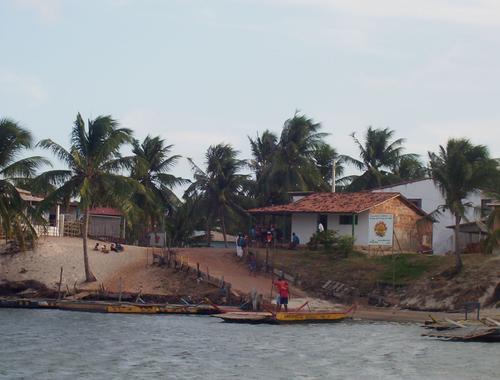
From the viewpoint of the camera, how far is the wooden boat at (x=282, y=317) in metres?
47.8

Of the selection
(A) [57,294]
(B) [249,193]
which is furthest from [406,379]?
(B) [249,193]

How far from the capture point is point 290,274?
201ft

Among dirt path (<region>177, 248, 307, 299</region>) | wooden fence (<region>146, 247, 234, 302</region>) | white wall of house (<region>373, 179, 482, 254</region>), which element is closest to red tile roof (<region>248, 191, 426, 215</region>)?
white wall of house (<region>373, 179, 482, 254</region>)

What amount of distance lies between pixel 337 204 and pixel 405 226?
4936 millimetres

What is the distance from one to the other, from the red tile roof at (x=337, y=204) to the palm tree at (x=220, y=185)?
10.3 metres

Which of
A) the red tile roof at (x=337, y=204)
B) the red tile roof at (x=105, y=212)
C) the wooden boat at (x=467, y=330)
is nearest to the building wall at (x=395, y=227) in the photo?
the red tile roof at (x=337, y=204)

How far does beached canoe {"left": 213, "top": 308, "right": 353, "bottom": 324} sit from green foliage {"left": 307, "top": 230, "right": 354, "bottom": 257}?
42.7 ft

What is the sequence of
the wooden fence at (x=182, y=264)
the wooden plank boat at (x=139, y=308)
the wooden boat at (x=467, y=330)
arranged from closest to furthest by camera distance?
the wooden boat at (x=467, y=330)
the wooden plank boat at (x=139, y=308)
the wooden fence at (x=182, y=264)

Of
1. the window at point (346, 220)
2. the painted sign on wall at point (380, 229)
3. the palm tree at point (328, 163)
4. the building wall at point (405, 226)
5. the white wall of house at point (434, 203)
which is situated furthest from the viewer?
the palm tree at point (328, 163)

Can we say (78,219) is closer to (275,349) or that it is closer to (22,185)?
(22,185)

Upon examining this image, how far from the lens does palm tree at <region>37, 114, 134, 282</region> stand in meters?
60.6

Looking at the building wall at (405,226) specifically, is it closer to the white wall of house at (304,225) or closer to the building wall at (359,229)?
the building wall at (359,229)

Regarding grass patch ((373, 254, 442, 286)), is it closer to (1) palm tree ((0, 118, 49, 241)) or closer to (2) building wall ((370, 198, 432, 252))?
(2) building wall ((370, 198, 432, 252))

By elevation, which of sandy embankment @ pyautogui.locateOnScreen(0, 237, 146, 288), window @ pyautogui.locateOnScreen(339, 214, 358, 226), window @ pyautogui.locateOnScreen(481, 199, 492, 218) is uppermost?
window @ pyautogui.locateOnScreen(481, 199, 492, 218)
